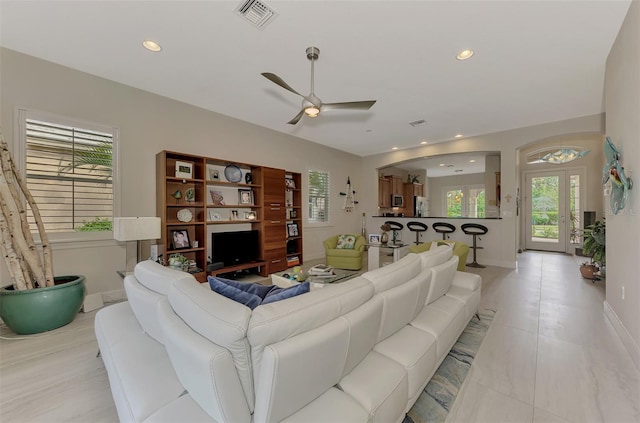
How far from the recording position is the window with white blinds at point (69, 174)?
10.3 ft

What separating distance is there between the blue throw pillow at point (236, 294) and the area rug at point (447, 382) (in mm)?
1186

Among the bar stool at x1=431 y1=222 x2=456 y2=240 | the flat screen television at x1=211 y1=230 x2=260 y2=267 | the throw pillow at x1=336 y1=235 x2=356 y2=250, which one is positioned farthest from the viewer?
the bar stool at x1=431 y1=222 x2=456 y2=240

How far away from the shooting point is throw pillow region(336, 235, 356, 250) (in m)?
5.45

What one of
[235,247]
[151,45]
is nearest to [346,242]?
[235,247]

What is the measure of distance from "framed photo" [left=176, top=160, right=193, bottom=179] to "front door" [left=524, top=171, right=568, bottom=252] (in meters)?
9.39

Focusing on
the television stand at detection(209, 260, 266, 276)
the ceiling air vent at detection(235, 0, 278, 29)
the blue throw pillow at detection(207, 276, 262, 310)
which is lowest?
the television stand at detection(209, 260, 266, 276)

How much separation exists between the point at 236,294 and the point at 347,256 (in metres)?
3.90

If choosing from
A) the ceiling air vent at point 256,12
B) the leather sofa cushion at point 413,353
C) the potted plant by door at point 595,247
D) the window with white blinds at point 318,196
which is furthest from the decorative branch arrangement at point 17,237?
the potted plant by door at point 595,247

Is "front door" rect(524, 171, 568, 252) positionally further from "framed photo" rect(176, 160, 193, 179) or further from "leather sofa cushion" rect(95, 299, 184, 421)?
"leather sofa cushion" rect(95, 299, 184, 421)

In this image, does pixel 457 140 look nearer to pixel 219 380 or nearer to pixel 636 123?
pixel 636 123

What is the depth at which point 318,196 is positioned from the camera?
6.91 m

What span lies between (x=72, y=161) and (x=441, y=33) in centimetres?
461

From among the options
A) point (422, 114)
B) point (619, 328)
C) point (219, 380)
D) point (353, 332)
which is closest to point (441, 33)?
point (422, 114)

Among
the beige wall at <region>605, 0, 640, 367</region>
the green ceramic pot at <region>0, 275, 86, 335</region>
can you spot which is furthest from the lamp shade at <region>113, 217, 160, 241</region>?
the beige wall at <region>605, 0, 640, 367</region>
